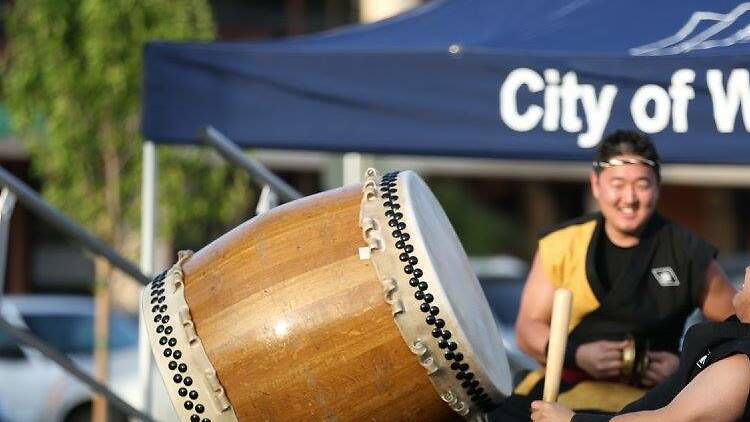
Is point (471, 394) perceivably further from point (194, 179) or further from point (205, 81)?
point (194, 179)

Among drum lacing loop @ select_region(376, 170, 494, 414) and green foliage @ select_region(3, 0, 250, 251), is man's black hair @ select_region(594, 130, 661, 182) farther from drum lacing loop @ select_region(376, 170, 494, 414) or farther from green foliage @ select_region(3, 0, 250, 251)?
green foliage @ select_region(3, 0, 250, 251)

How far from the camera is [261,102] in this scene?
18.4ft

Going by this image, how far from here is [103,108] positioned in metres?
12.3

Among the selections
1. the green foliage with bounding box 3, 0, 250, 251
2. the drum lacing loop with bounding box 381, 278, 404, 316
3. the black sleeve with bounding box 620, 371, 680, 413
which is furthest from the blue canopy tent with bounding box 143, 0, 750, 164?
the green foliage with bounding box 3, 0, 250, 251

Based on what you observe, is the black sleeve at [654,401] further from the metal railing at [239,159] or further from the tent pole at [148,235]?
the tent pole at [148,235]

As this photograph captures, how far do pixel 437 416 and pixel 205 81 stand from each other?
7.41 ft

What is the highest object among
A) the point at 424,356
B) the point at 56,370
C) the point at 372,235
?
the point at 372,235

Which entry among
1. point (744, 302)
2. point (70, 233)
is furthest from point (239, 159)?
point (744, 302)

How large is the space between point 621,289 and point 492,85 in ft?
3.08

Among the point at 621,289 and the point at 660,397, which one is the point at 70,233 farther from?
the point at 660,397

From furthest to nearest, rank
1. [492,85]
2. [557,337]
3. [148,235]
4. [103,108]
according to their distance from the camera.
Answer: [103,108]
[148,235]
[492,85]
[557,337]

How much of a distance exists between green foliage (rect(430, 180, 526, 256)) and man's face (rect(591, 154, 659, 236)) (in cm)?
1642

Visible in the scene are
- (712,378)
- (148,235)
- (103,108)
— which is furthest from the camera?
(103,108)

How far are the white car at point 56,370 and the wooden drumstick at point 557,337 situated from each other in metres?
7.97
